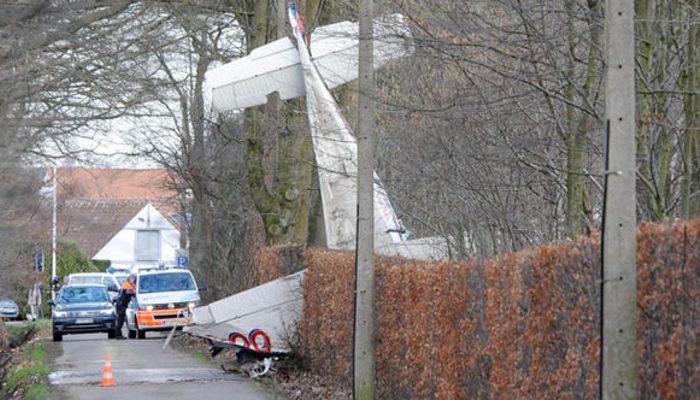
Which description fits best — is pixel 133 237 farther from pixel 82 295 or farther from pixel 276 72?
pixel 276 72

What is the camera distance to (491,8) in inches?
529

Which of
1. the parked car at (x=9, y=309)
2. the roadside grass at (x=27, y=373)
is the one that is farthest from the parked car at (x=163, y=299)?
the parked car at (x=9, y=309)

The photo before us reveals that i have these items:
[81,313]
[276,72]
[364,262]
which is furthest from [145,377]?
[81,313]

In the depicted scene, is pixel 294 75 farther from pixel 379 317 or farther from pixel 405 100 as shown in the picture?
pixel 379 317

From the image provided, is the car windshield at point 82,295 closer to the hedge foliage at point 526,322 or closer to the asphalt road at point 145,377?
the asphalt road at point 145,377

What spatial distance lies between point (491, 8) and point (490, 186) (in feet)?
10.7

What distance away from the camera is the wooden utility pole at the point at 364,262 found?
16.8 m

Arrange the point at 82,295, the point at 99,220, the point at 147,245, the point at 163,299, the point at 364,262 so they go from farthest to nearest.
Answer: the point at 99,220 → the point at 147,245 → the point at 82,295 → the point at 163,299 → the point at 364,262

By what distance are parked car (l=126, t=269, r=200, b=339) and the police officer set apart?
1134 millimetres

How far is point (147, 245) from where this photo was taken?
309 ft

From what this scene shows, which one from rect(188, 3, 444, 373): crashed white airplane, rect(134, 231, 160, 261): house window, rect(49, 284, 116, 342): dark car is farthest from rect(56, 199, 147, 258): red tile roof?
rect(188, 3, 444, 373): crashed white airplane

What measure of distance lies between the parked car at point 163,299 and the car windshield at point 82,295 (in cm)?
221

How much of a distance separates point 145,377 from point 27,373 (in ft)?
7.79

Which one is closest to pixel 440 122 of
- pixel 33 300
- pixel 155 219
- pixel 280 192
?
pixel 280 192
